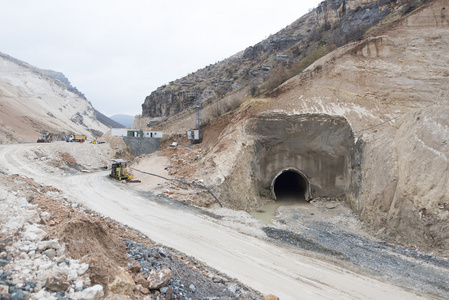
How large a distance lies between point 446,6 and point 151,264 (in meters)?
31.5

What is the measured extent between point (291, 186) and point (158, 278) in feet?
77.9

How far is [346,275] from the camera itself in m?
8.66

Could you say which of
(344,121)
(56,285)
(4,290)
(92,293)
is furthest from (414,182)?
(4,290)

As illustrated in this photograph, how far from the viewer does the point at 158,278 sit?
5422mm

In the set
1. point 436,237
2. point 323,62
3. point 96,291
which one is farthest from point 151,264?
point 323,62

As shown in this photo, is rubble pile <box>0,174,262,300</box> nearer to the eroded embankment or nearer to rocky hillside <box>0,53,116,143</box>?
the eroded embankment

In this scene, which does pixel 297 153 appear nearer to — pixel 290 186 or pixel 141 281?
pixel 290 186

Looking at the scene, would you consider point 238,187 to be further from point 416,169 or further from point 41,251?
point 41,251

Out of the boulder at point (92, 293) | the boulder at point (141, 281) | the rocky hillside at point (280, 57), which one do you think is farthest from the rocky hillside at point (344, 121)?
the boulder at point (92, 293)

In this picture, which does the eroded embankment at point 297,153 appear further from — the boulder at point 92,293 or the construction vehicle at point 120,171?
the boulder at point 92,293

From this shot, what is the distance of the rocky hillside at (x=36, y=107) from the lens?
5550cm

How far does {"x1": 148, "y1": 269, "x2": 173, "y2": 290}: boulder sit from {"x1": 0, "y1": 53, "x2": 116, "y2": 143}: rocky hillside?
49.8 m

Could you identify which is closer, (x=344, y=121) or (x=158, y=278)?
(x=158, y=278)

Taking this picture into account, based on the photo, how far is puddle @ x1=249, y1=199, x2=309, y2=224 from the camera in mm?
18450
